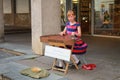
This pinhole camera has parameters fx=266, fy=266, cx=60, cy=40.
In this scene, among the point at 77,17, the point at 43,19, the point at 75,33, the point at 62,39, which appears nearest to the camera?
the point at 62,39

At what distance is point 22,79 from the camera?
651 cm

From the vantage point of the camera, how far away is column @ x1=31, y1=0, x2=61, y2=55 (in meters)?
9.44

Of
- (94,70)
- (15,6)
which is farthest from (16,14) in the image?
(94,70)

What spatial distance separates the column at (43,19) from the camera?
9.44m

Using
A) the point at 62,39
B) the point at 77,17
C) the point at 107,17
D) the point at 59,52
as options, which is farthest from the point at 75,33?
the point at 77,17

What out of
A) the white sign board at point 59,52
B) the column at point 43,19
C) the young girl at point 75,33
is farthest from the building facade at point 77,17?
the white sign board at point 59,52

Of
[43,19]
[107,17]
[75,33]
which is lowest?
[75,33]

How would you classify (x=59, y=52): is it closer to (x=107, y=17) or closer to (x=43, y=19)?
(x=43, y=19)

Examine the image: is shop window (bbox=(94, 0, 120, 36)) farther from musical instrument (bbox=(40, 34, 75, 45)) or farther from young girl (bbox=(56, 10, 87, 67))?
musical instrument (bbox=(40, 34, 75, 45))

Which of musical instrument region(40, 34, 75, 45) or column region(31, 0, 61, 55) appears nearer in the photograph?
musical instrument region(40, 34, 75, 45)

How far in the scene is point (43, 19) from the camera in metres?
9.45

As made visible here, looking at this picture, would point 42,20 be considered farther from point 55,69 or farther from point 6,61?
point 55,69

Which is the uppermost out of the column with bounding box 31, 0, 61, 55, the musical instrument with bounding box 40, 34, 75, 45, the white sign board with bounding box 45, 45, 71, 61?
the column with bounding box 31, 0, 61, 55

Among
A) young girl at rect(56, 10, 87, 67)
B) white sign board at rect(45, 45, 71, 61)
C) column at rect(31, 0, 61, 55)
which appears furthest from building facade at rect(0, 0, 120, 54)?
white sign board at rect(45, 45, 71, 61)
